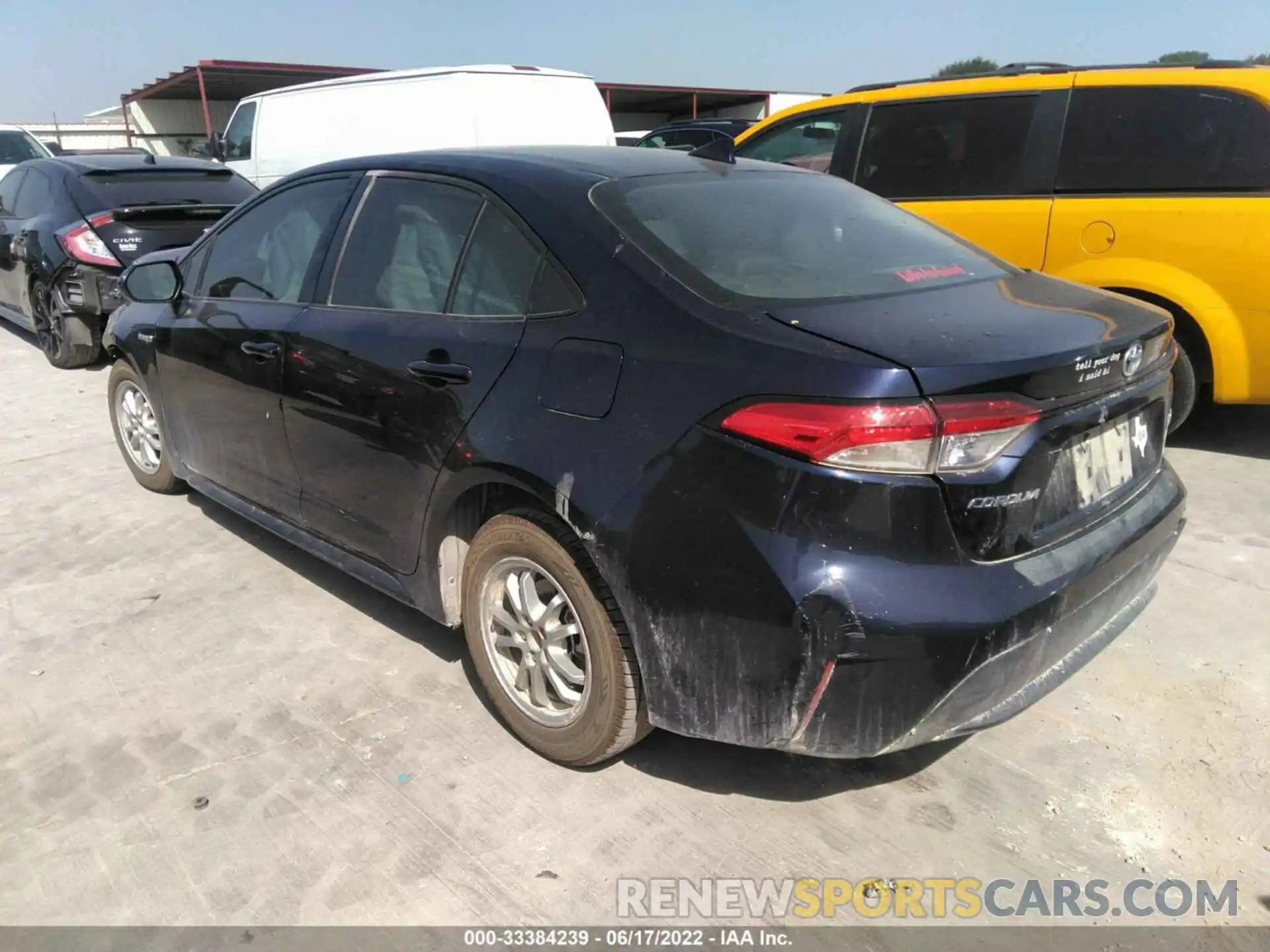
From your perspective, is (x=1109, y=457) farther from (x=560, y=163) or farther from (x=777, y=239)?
(x=560, y=163)

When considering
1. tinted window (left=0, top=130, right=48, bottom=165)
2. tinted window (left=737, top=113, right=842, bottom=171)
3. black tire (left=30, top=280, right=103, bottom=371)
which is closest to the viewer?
tinted window (left=737, top=113, right=842, bottom=171)

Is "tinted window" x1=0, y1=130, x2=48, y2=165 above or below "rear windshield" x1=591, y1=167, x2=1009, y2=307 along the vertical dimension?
below

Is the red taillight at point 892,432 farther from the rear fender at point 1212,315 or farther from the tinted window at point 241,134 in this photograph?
the tinted window at point 241,134

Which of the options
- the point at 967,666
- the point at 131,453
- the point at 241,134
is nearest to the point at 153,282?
the point at 131,453

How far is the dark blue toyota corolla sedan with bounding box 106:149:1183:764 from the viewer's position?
6.57 ft

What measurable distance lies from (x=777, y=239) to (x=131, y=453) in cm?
373

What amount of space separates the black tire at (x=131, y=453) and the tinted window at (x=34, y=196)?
11.7 ft

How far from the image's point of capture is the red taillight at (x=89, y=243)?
22.2 feet

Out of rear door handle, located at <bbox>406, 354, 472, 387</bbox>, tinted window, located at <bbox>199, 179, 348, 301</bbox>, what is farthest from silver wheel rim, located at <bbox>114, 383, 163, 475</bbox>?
rear door handle, located at <bbox>406, 354, 472, 387</bbox>

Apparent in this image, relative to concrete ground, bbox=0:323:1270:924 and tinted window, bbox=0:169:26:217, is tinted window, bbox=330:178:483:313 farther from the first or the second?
tinted window, bbox=0:169:26:217

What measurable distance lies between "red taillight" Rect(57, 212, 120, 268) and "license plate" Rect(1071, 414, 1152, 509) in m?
6.69

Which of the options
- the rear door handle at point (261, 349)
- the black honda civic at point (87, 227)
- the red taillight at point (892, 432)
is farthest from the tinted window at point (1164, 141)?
the black honda civic at point (87, 227)

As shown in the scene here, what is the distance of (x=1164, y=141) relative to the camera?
15.5ft

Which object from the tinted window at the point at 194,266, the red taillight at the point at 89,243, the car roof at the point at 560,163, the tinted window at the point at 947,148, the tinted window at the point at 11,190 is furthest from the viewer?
the tinted window at the point at 11,190
